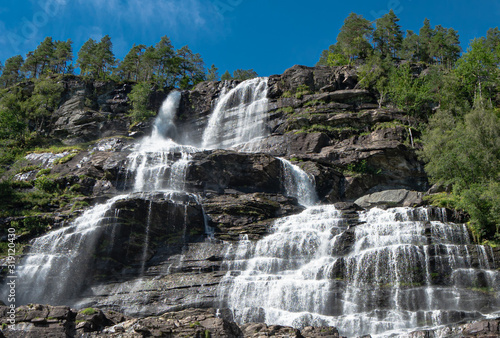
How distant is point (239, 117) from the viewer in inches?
2003

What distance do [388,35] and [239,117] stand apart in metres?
32.7

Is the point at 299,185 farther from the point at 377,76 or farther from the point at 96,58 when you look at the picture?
the point at 96,58

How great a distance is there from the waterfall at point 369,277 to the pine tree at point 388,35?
47.2 meters

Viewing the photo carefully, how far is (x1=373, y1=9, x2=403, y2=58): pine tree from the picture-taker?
64.9m

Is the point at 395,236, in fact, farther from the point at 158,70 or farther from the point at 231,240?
the point at 158,70

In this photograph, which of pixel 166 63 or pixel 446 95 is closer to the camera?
pixel 446 95

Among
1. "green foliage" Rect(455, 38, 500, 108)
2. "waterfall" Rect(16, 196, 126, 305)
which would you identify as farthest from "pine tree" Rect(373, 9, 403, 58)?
"waterfall" Rect(16, 196, 126, 305)

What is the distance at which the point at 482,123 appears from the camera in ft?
103

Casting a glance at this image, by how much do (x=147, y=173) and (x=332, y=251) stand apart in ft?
63.8

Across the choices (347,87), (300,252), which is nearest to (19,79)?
(347,87)

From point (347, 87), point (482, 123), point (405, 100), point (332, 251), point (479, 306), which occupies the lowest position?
point (479, 306)

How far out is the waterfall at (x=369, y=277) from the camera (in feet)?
59.6

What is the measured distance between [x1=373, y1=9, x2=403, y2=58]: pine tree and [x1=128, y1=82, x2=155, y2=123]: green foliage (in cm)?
3725

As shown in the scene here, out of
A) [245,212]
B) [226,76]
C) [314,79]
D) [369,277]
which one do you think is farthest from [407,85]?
[226,76]
